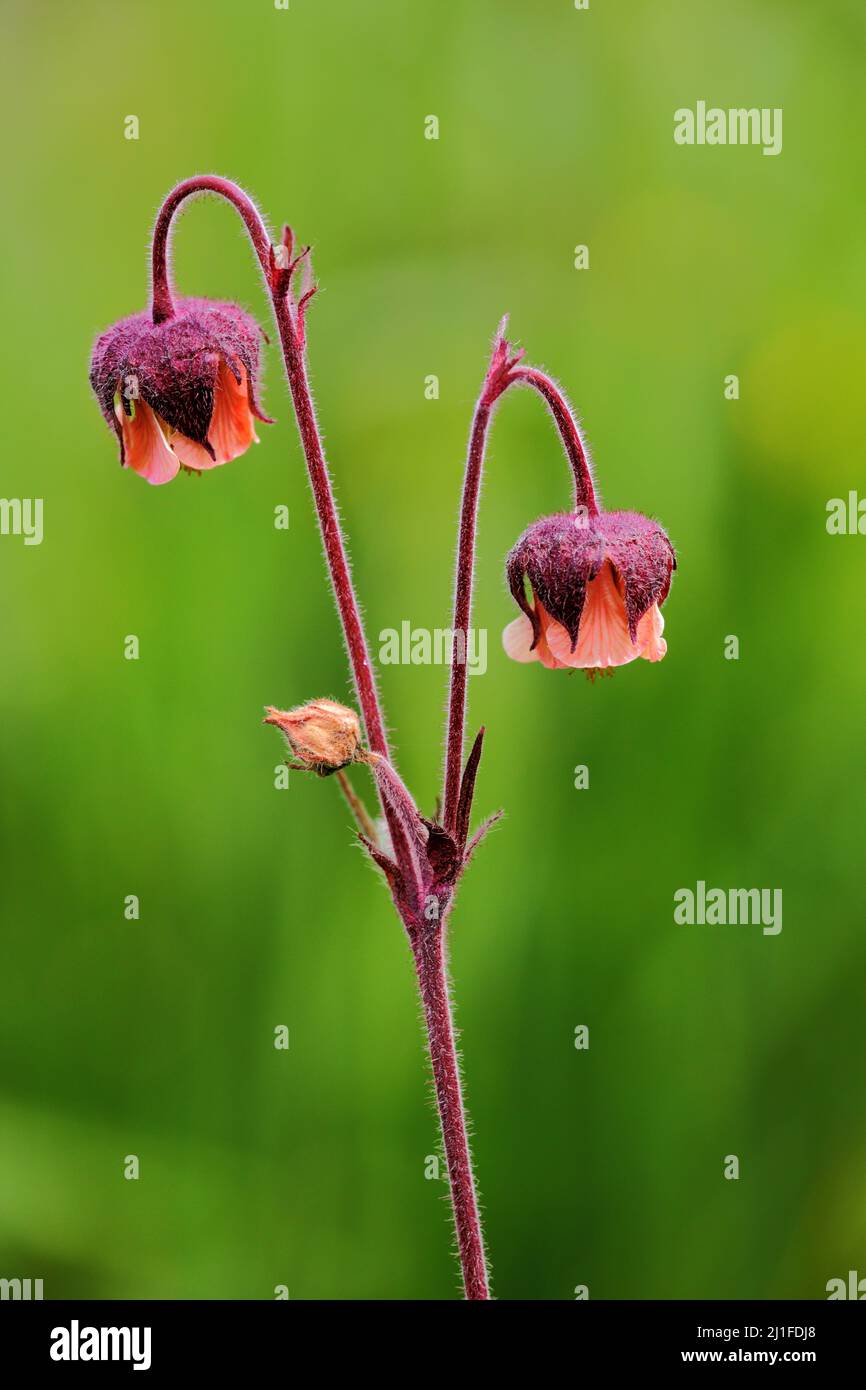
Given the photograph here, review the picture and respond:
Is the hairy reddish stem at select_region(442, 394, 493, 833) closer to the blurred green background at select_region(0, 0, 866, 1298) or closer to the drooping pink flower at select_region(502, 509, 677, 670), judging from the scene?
the drooping pink flower at select_region(502, 509, 677, 670)

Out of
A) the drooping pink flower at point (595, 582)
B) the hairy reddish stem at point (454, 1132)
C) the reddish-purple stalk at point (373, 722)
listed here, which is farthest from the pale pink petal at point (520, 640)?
the hairy reddish stem at point (454, 1132)

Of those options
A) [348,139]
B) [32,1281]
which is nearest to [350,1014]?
[32,1281]

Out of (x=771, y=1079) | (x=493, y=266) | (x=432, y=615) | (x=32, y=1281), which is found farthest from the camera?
(x=493, y=266)

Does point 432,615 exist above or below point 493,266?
below

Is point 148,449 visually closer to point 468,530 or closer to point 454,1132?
point 468,530

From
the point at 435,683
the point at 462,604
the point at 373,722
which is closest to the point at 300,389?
the point at 462,604

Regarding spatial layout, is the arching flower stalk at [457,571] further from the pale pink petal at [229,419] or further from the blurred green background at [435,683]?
the blurred green background at [435,683]

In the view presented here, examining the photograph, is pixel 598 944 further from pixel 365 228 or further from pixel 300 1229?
pixel 365 228
